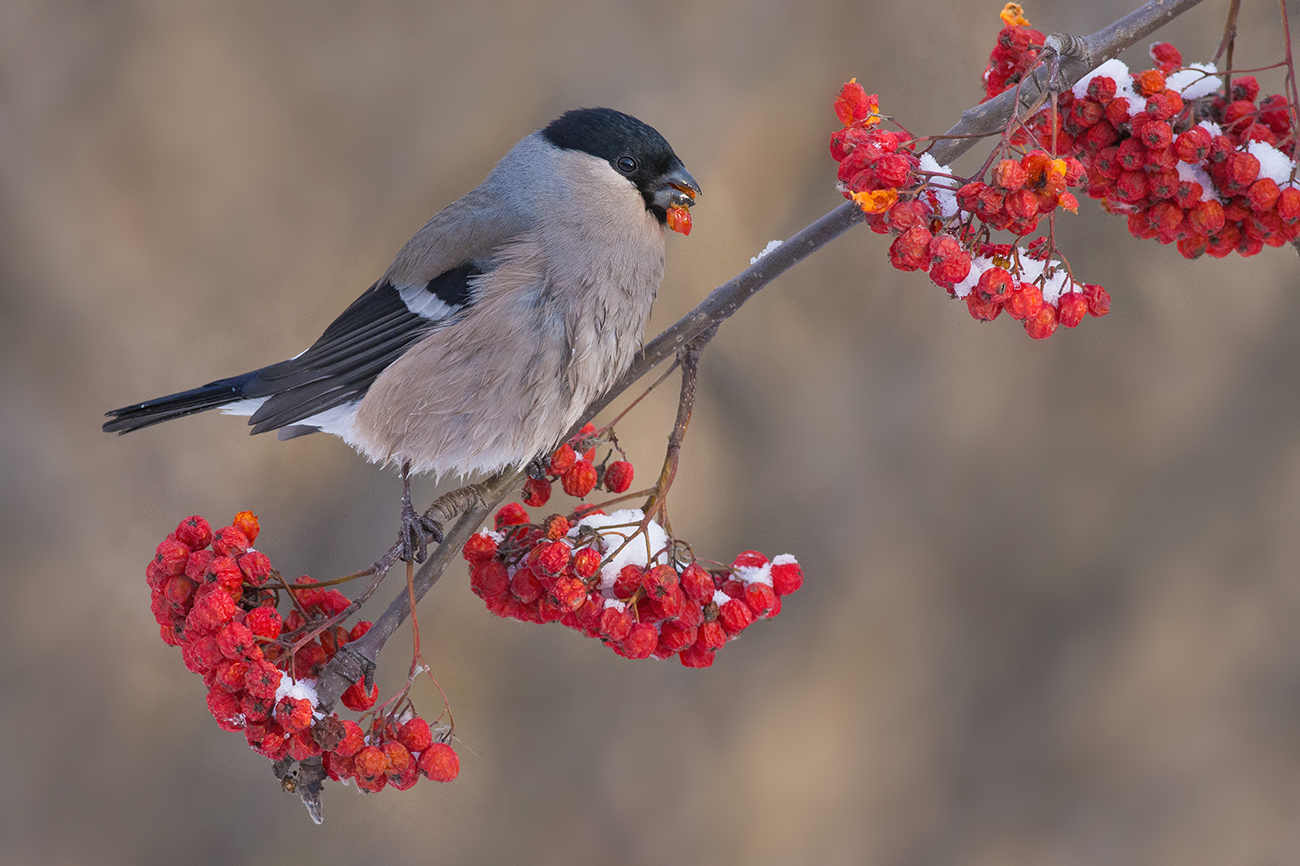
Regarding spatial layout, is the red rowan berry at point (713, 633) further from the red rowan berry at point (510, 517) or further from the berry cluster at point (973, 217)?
the berry cluster at point (973, 217)

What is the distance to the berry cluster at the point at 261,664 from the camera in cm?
81

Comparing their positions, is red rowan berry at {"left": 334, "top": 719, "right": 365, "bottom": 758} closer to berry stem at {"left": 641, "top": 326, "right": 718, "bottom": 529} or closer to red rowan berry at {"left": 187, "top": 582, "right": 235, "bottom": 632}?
red rowan berry at {"left": 187, "top": 582, "right": 235, "bottom": 632}

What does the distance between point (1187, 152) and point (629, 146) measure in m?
0.62

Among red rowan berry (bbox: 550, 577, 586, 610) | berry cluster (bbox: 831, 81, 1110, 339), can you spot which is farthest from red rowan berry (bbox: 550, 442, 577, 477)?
berry cluster (bbox: 831, 81, 1110, 339)

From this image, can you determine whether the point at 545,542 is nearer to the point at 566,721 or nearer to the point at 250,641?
the point at 250,641

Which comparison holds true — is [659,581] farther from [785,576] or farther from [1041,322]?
[1041,322]

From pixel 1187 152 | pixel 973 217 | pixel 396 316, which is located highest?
pixel 396 316

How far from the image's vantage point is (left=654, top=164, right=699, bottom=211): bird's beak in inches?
48.5

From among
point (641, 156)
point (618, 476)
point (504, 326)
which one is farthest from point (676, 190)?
point (618, 476)

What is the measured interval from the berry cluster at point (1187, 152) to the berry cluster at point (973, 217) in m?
0.14

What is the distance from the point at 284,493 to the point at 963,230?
1.51m

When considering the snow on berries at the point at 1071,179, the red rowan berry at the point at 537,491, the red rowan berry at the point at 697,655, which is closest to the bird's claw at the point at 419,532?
the red rowan berry at the point at 537,491

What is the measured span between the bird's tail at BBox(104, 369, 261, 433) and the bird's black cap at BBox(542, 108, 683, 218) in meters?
0.52

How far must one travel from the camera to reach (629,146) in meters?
1.24
